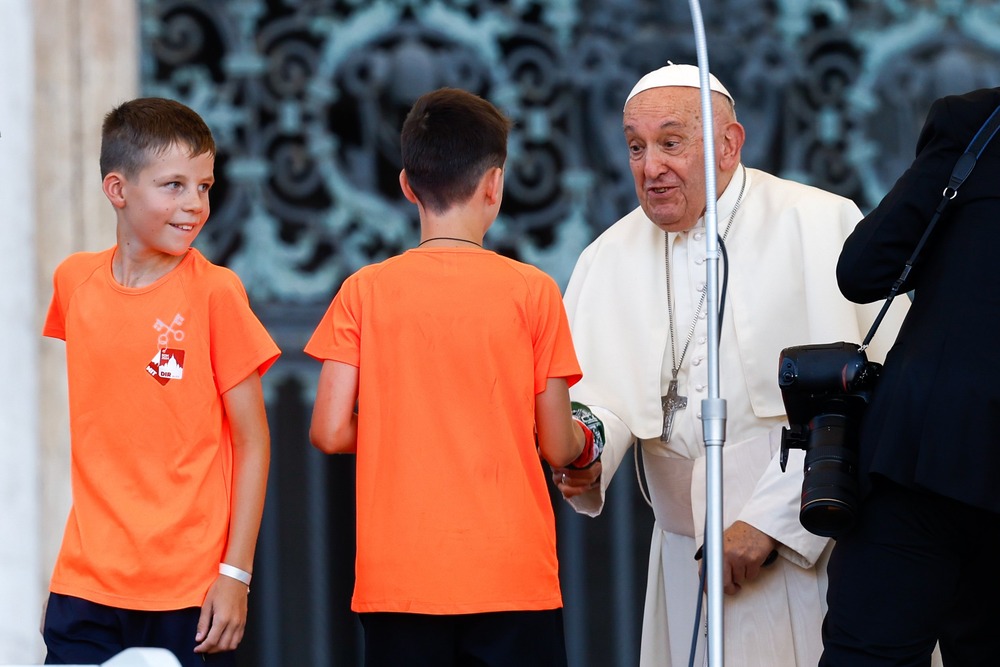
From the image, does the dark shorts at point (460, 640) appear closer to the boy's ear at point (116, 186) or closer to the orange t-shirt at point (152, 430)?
the orange t-shirt at point (152, 430)

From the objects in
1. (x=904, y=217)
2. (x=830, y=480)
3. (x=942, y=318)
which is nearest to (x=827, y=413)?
(x=830, y=480)

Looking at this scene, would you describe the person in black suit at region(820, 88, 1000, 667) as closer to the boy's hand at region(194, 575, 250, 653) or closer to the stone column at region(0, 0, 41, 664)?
the boy's hand at region(194, 575, 250, 653)

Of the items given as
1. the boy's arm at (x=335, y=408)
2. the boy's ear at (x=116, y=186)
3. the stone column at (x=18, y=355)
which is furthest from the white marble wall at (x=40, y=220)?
the boy's arm at (x=335, y=408)

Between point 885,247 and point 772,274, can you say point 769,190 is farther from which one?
point 885,247

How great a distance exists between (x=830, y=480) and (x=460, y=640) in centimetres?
70

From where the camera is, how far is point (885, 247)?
2799 mm

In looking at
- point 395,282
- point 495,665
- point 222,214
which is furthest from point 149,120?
point 222,214

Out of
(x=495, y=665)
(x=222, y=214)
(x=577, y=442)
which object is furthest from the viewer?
(x=222, y=214)

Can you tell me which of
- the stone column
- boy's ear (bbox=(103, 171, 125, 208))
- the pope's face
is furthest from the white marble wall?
the pope's face

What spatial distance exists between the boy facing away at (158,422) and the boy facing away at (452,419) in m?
0.19

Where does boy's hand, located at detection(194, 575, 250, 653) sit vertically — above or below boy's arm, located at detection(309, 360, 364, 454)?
below

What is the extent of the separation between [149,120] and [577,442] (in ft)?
3.26

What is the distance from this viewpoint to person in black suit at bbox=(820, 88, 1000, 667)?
2.69 meters

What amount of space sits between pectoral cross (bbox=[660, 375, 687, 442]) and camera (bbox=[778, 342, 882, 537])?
700mm
